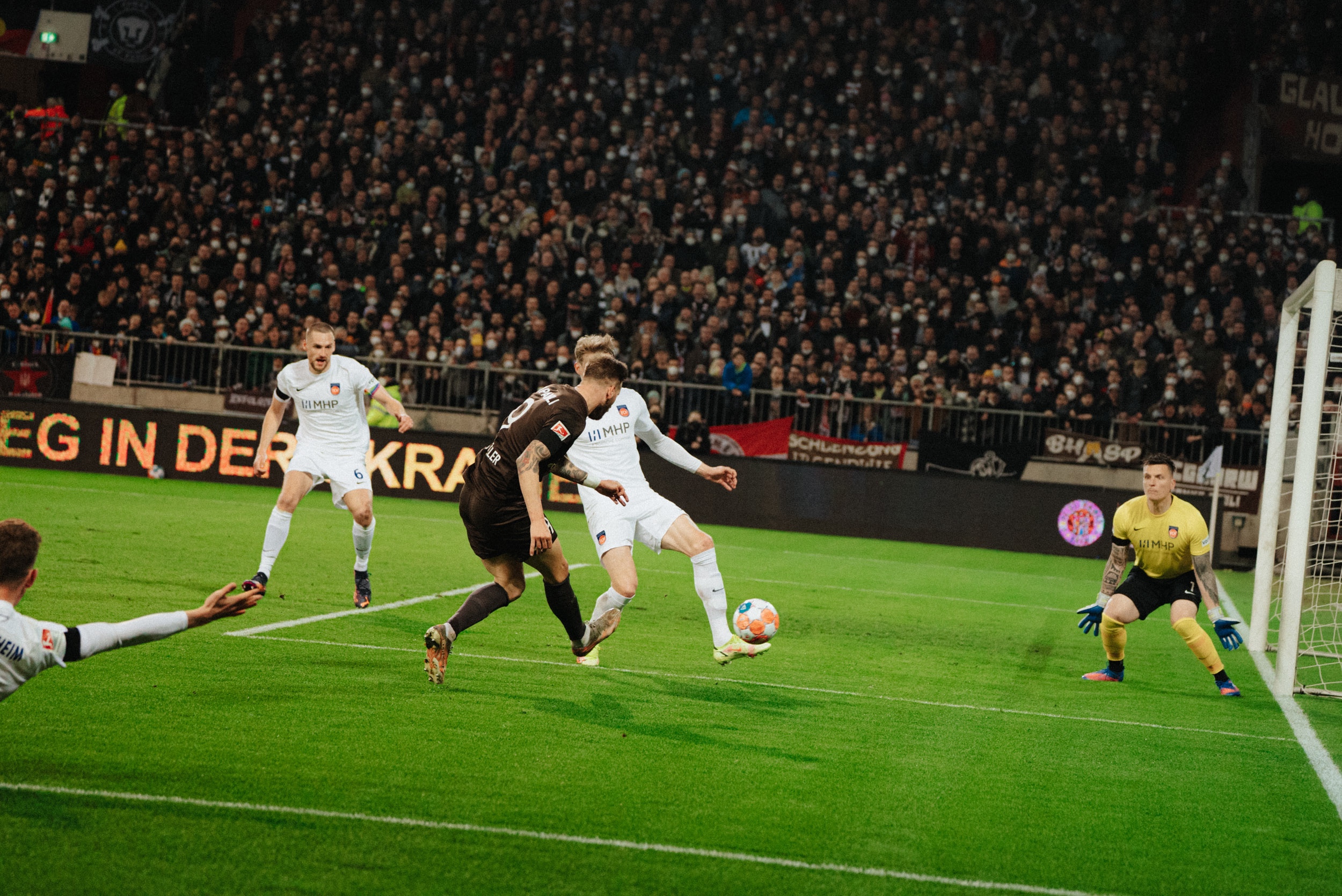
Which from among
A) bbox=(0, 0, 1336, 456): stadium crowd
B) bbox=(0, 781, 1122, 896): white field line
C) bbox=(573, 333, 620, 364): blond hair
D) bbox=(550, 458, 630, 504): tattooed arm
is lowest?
bbox=(0, 781, 1122, 896): white field line

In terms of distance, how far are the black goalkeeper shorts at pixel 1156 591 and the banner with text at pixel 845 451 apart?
1175 cm

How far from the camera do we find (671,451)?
30.3 feet

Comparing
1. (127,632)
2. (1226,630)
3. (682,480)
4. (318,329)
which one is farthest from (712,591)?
(682,480)

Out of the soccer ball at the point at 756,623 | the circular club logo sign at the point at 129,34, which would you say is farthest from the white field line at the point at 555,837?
the circular club logo sign at the point at 129,34

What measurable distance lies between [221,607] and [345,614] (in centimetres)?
535

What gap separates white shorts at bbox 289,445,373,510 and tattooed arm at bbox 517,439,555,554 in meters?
4.30

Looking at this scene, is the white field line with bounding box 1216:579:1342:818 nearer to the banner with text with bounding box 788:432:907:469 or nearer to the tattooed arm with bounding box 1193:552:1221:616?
the tattooed arm with bounding box 1193:552:1221:616

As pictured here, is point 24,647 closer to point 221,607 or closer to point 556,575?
point 221,607

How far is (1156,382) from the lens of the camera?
22312mm

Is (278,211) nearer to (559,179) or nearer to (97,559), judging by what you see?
(559,179)

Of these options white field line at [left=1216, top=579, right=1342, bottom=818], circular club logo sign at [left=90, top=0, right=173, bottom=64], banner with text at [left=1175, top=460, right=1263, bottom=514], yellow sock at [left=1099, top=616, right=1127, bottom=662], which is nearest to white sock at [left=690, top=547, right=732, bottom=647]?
yellow sock at [left=1099, top=616, right=1127, bottom=662]

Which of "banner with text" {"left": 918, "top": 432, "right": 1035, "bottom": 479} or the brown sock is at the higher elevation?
"banner with text" {"left": 918, "top": 432, "right": 1035, "bottom": 479}

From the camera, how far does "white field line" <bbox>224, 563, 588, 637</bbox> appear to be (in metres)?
9.02

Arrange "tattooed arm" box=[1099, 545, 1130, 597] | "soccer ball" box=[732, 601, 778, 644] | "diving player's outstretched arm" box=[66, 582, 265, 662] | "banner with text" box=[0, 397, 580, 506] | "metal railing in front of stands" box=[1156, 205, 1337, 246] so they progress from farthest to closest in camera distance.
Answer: "metal railing in front of stands" box=[1156, 205, 1337, 246], "banner with text" box=[0, 397, 580, 506], "tattooed arm" box=[1099, 545, 1130, 597], "soccer ball" box=[732, 601, 778, 644], "diving player's outstretched arm" box=[66, 582, 265, 662]
